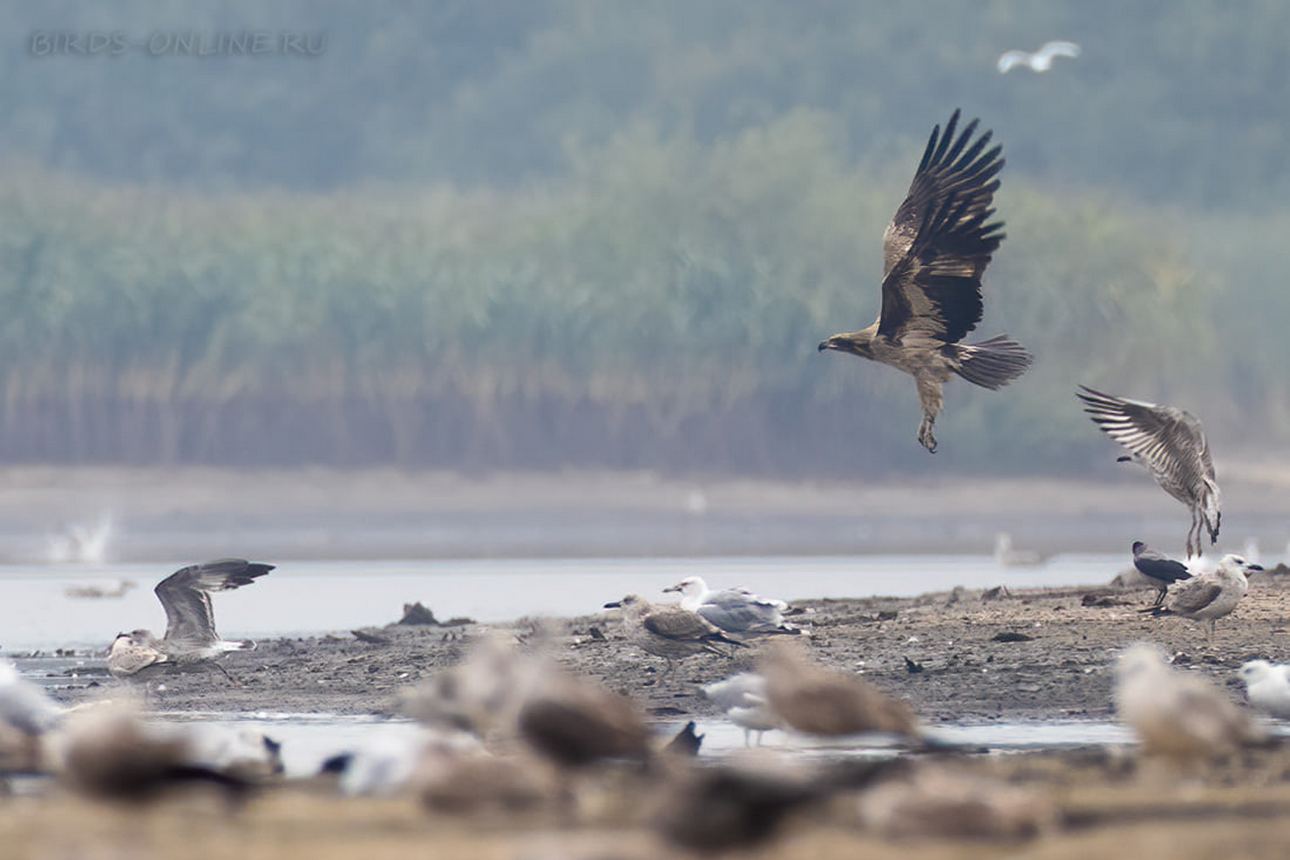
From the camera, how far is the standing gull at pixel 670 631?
17375 millimetres

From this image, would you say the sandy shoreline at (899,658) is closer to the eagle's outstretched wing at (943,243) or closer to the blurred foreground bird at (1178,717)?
the eagle's outstretched wing at (943,243)

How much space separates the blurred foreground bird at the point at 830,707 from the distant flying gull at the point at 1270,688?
15.6 ft

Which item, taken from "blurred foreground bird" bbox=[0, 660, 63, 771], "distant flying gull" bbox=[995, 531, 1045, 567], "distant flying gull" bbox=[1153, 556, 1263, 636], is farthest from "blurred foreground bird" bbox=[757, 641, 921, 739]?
"distant flying gull" bbox=[995, 531, 1045, 567]

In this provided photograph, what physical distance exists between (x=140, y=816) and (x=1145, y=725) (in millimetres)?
4785

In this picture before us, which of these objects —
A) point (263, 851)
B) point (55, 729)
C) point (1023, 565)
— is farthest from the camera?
point (1023, 565)

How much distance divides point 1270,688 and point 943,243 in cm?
460

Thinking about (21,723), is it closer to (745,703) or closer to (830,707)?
(745,703)

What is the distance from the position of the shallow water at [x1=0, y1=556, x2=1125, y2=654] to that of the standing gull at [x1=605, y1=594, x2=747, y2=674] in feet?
25.0

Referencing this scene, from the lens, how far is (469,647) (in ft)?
67.7

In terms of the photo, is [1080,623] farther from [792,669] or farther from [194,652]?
[792,669]

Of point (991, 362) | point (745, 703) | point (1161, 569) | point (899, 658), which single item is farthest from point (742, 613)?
point (1161, 569)

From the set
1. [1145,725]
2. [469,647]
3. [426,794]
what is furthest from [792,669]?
[469,647]

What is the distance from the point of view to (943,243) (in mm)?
17234

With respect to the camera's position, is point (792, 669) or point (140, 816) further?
point (792, 669)
